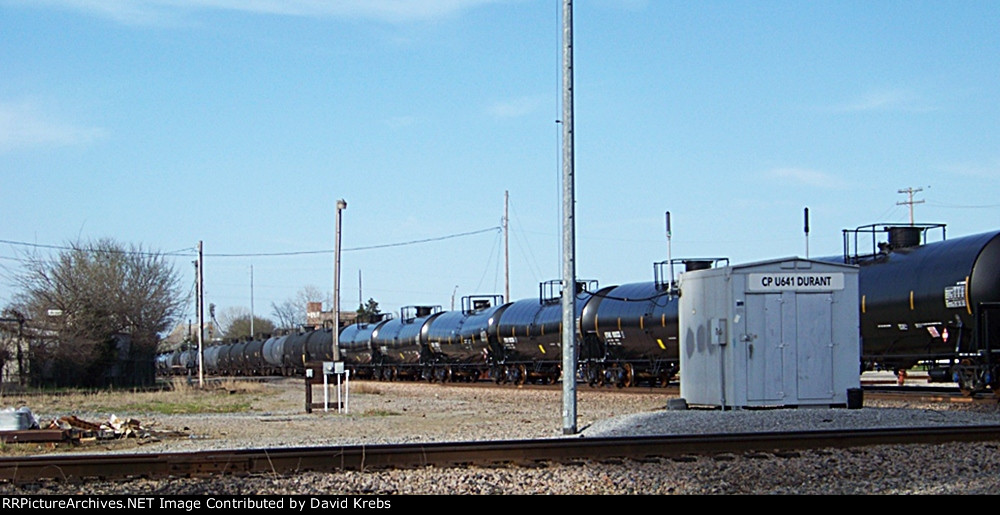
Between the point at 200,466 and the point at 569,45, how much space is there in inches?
341

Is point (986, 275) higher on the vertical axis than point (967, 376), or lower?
higher

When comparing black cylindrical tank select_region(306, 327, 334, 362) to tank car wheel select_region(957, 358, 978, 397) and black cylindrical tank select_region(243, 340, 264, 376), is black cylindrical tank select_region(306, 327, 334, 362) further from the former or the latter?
tank car wheel select_region(957, 358, 978, 397)

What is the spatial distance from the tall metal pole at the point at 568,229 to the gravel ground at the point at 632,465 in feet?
3.14

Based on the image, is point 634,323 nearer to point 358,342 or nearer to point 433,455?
point 433,455

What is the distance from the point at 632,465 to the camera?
10.6 meters

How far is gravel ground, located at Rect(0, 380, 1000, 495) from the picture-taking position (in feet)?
30.3

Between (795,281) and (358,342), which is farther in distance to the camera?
(358,342)

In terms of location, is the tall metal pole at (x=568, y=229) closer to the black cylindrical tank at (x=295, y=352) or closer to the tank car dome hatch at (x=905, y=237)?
the tank car dome hatch at (x=905, y=237)

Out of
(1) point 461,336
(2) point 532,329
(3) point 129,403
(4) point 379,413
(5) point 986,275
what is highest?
(5) point 986,275

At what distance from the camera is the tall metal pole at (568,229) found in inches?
611

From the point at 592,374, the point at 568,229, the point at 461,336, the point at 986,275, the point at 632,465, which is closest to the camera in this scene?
the point at 632,465

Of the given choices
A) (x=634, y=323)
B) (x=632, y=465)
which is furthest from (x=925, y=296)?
(x=632, y=465)

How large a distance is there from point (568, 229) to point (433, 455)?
5874 mm
